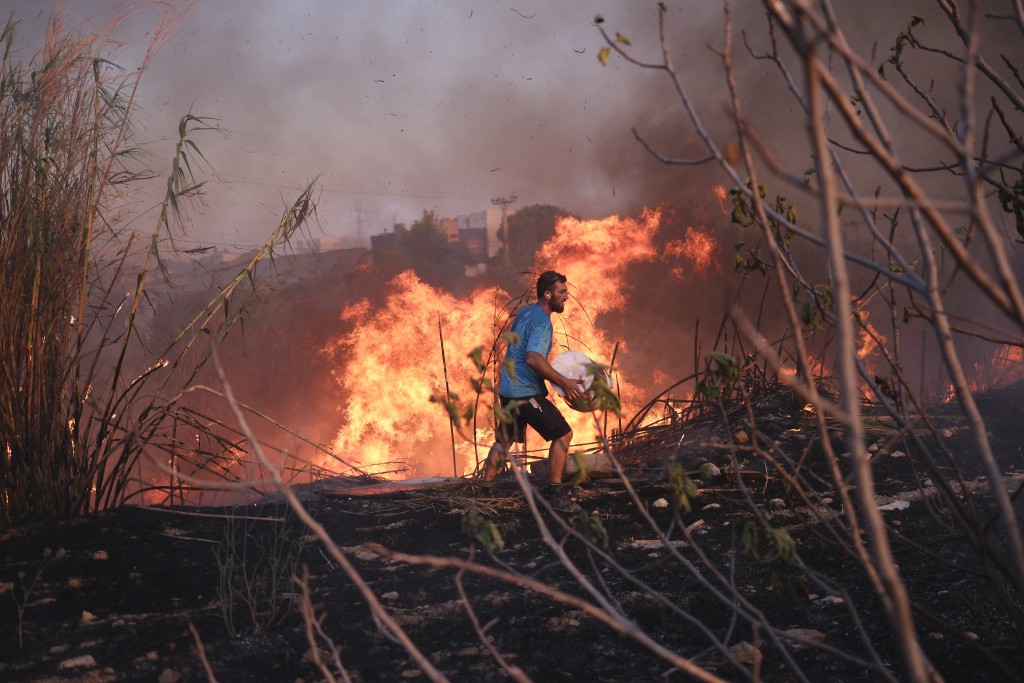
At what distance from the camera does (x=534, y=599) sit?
12.4 ft

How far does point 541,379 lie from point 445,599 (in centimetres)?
198

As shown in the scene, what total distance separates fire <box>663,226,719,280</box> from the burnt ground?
14.7 metres

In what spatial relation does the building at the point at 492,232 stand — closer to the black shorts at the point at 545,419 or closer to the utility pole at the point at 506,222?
the utility pole at the point at 506,222

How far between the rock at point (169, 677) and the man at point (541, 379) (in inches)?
97.0

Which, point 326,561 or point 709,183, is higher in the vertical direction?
point 709,183

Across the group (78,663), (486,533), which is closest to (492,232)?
(78,663)

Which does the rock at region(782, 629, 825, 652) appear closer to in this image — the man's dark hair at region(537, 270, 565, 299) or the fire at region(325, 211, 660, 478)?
the man's dark hair at region(537, 270, 565, 299)

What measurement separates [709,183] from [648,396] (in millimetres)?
5318

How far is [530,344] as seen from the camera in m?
5.40

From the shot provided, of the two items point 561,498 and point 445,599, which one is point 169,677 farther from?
point 561,498

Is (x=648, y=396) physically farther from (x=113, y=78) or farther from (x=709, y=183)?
(x=113, y=78)

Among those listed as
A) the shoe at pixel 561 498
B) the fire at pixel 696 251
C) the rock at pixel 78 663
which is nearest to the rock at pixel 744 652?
the shoe at pixel 561 498

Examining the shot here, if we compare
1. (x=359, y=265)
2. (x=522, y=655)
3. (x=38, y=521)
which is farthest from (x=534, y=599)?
(x=359, y=265)

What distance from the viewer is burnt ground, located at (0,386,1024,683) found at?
10.1 ft
